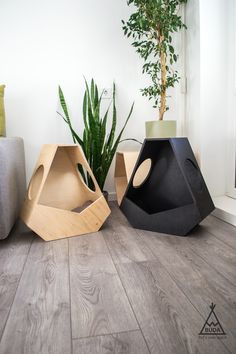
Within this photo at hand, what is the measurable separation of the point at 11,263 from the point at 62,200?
0.67 metres

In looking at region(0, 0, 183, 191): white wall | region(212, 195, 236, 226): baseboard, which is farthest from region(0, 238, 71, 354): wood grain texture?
region(0, 0, 183, 191): white wall

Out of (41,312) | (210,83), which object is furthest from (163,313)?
(210,83)

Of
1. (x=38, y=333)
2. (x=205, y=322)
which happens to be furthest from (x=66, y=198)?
(x=205, y=322)

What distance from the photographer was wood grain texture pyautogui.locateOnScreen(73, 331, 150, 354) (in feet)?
2.14

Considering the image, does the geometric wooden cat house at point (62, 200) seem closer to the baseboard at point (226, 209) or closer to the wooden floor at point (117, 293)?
the wooden floor at point (117, 293)

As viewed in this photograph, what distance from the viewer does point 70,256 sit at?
48.7 inches

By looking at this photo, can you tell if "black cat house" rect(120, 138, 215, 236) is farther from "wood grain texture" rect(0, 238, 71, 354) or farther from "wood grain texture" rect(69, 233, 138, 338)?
"wood grain texture" rect(0, 238, 71, 354)

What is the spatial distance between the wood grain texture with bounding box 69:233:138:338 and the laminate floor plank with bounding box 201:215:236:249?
0.63m

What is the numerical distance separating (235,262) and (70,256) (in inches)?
29.2

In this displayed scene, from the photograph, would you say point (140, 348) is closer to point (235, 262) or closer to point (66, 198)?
point (235, 262)

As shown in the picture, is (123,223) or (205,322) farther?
(123,223)

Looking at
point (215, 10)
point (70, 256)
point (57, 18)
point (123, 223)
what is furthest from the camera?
point (57, 18)

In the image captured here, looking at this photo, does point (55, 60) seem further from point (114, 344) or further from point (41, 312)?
point (114, 344)

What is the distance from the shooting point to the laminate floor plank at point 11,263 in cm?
87
